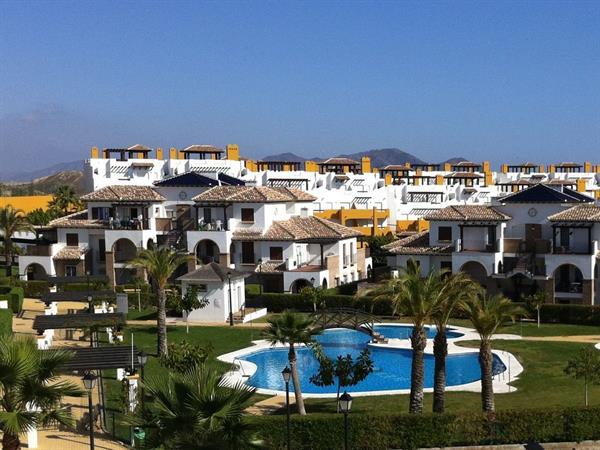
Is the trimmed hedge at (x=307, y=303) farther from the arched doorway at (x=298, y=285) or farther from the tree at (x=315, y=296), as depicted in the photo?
the arched doorway at (x=298, y=285)

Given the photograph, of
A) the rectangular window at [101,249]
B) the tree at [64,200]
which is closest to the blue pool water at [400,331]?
the rectangular window at [101,249]

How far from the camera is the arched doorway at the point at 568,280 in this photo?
48.0 m

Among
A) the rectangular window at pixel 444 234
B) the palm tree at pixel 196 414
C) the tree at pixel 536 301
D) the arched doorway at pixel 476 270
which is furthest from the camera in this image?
the rectangular window at pixel 444 234

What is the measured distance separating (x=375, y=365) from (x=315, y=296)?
37.6ft

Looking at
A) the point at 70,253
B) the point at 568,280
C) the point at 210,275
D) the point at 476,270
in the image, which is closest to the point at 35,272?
the point at 70,253

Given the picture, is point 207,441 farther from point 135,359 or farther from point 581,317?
point 581,317

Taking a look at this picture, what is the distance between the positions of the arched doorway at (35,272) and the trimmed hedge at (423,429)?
137 ft

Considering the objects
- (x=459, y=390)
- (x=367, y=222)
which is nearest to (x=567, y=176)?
(x=367, y=222)

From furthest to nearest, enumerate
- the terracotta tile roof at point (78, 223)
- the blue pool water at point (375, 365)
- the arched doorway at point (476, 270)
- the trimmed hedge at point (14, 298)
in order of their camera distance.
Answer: the terracotta tile roof at point (78, 223) < the arched doorway at point (476, 270) < the trimmed hedge at point (14, 298) < the blue pool water at point (375, 365)

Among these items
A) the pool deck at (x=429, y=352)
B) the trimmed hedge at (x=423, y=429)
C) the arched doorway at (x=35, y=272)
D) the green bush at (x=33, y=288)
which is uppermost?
the arched doorway at (x=35, y=272)

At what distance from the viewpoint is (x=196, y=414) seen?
15977 mm

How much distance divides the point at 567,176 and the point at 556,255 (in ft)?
260

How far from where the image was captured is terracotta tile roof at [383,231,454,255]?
52.3 metres

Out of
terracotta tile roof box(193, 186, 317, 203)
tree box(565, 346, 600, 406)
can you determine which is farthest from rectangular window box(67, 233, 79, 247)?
tree box(565, 346, 600, 406)
